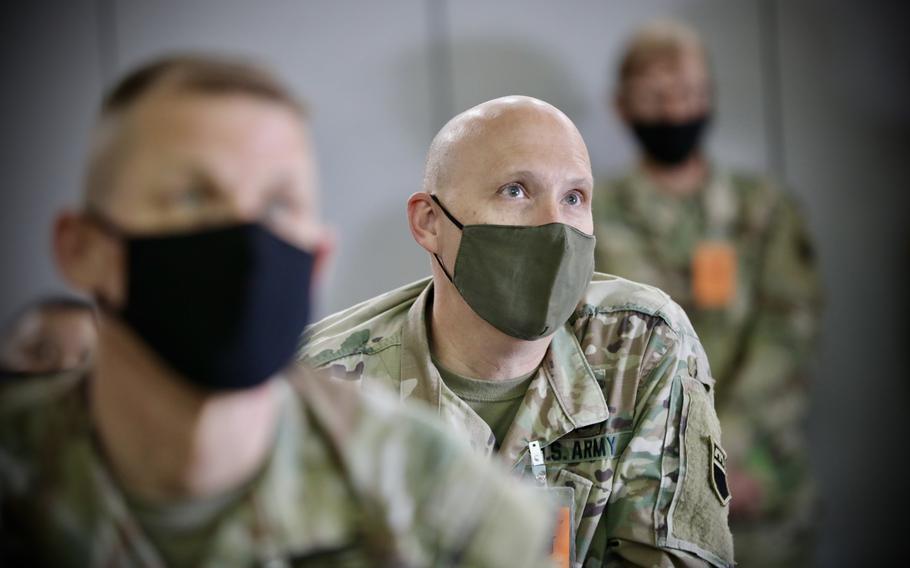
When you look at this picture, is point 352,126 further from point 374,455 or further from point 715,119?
point 374,455

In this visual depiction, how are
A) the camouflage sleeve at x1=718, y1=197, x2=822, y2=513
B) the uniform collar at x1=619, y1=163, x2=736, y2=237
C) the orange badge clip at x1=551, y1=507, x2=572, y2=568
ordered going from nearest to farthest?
the orange badge clip at x1=551, y1=507, x2=572, y2=568 → the camouflage sleeve at x1=718, y1=197, x2=822, y2=513 → the uniform collar at x1=619, y1=163, x2=736, y2=237

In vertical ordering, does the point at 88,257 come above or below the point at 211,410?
above

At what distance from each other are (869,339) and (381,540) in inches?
150

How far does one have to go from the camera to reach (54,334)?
2400 millimetres

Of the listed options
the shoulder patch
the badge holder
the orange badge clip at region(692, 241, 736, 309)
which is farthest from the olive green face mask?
the orange badge clip at region(692, 241, 736, 309)

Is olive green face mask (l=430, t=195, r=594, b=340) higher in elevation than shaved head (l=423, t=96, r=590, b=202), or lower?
lower

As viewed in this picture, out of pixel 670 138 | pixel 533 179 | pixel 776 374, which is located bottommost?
pixel 776 374

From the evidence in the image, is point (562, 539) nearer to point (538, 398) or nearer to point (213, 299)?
point (538, 398)

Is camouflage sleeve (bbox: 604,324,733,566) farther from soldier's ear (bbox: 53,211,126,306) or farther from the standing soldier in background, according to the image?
the standing soldier in background

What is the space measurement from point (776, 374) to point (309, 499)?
3.07 m

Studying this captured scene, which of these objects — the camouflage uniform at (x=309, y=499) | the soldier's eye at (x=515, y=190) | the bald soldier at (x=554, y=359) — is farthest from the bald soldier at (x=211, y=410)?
the soldier's eye at (x=515, y=190)

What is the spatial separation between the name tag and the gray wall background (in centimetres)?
215

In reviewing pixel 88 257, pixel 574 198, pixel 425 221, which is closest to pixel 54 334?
pixel 425 221

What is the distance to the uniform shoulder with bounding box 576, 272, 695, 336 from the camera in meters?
2.15
